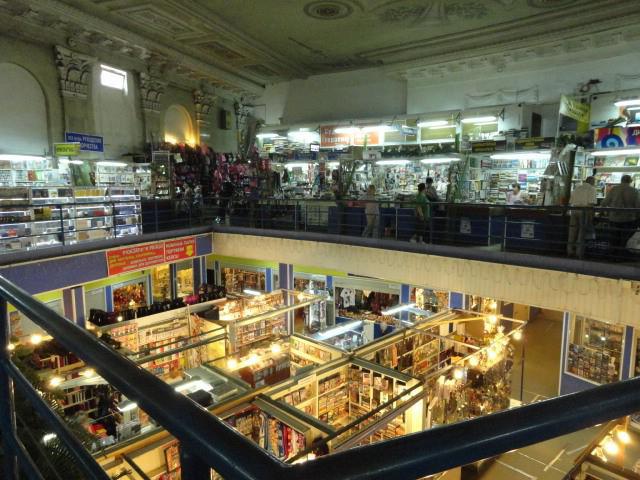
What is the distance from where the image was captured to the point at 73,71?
13.1 metres

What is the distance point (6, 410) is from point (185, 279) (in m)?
13.9

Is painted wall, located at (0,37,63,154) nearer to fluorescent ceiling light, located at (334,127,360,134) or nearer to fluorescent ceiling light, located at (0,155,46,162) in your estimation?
fluorescent ceiling light, located at (0,155,46,162)

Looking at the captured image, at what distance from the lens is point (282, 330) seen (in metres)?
9.16

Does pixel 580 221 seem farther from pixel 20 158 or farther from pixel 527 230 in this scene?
pixel 20 158

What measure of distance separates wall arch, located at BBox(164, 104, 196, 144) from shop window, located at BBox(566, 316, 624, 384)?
14.7 metres

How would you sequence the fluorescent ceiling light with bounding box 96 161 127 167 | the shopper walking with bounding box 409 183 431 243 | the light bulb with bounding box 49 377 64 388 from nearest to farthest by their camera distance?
the light bulb with bounding box 49 377 64 388 < the shopper walking with bounding box 409 183 431 243 < the fluorescent ceiling light with bounding box 96 161 127 167

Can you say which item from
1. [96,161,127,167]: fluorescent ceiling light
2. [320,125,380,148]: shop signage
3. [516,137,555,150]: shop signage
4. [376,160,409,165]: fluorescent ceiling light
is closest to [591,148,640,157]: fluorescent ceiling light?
[516,137,555,150]: shop signage

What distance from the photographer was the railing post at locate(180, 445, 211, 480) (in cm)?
64

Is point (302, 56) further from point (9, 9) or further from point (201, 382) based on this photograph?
point (201, 382)

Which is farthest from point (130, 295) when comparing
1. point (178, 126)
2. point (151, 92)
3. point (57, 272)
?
point (178, 126)

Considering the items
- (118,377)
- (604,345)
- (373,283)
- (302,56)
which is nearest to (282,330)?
(373,283)

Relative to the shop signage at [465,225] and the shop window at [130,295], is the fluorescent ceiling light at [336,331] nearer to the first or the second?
the shop signage at [465,225]

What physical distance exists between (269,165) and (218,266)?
14.7 feet

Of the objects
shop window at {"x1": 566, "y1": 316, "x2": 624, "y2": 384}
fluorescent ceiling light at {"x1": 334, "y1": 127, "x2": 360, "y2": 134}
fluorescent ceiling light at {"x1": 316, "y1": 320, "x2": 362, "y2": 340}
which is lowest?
shop window at {"x1": 566, "y1": 316, "x2": 624, "y2": 384}
